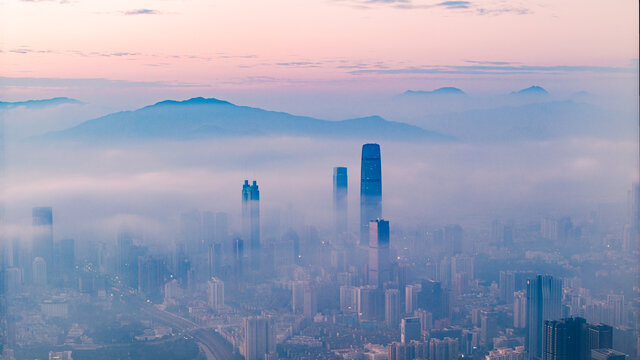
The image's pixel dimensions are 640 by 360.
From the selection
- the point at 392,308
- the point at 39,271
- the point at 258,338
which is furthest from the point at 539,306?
the point at 39,271

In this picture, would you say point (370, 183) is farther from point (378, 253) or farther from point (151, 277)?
point (151, 277)

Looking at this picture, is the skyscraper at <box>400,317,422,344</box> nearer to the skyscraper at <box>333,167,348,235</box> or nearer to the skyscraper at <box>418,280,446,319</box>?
the skyscraper at <box>418,280,446,319</box>

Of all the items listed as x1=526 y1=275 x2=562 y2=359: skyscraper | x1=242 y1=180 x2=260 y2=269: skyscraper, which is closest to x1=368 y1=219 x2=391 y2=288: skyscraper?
x1=242 y1=180 x2=260 y2=269: skyscraper

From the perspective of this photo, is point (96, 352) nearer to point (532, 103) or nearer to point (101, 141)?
point (101, 141)

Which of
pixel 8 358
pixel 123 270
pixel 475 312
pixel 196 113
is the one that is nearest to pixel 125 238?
pixel 123 270

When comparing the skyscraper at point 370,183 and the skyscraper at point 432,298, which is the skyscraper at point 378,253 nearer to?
the skyscraper at point 370,183

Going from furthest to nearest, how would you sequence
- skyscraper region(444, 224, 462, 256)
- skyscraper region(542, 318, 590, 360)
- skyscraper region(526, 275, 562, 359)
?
1. skyscraper region(444, 224, 462, 256)
2. skyscraper region(526, 275, 562, 359)
3. skyscraper region(542, 318, 590, 360)

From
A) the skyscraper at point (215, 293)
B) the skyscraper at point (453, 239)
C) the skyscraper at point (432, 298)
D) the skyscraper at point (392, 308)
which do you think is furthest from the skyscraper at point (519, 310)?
the skyscraper at point (215, 293)
